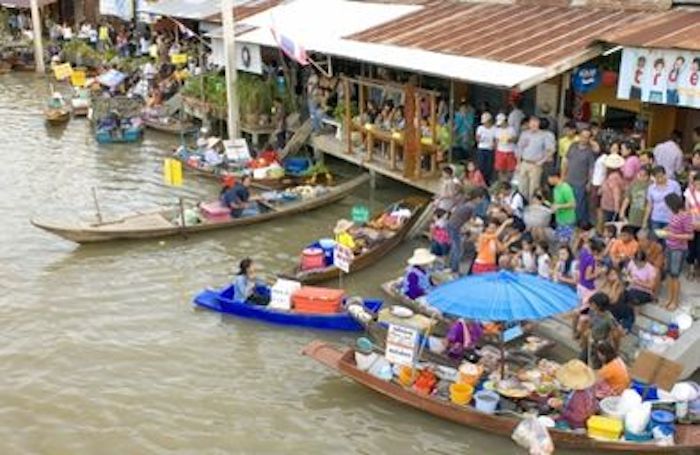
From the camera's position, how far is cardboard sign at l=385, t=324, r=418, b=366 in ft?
36.9

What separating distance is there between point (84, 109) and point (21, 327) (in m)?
18.5

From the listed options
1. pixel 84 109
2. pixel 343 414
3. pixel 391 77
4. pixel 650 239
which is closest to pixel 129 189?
pixel 391 77

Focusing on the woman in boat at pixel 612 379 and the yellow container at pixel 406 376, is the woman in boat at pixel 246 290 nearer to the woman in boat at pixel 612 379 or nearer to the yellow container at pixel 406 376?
the yellow container at pixel 406 376

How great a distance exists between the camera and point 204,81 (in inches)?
1097

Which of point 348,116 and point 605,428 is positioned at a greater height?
point 348,116

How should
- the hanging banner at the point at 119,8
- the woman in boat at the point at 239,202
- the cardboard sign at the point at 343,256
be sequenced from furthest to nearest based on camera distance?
the hanging banner at the point at 119,8 → the woman in boat at the point at 239,202 → the cardboard sign at the point at 343,256

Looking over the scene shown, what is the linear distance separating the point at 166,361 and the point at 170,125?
1693cm

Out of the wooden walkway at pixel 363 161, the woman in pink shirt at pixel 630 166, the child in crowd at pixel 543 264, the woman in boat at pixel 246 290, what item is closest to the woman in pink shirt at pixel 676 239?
the woman in pink shirt at pixel 630 166

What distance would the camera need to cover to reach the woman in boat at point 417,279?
14.8m

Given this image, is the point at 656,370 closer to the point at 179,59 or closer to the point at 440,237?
the point at 440,237

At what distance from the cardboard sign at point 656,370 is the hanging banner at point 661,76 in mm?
4358

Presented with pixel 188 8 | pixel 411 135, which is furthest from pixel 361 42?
pixel 188 8

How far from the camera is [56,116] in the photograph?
29953 mm

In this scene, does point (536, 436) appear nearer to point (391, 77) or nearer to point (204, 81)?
point (391, 77)
